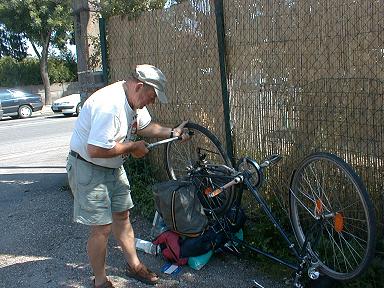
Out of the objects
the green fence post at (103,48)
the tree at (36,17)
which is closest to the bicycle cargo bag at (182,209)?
the green fence post at (103,48)

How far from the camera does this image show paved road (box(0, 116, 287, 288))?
352 centimetres

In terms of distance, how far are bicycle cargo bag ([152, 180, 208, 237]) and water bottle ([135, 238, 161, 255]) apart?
36 centimetres

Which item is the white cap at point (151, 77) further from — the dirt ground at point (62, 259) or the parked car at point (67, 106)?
the parked car at point (67, 106)

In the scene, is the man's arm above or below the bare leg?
above

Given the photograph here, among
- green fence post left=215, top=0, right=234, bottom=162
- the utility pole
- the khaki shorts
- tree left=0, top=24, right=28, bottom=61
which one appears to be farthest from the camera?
tree left=0, top=24, right=28, bottom=61

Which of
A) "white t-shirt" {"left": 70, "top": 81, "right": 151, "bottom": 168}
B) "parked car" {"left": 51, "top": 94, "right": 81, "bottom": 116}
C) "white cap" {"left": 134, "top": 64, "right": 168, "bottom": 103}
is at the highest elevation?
"white cap" {"left": 134, "top": 64, "right": 168, "bottom": 103}

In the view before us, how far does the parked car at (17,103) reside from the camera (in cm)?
1927

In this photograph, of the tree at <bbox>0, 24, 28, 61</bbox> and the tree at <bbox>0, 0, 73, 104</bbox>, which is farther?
the tree at <bbox>0, 24, 28, 61</bbox>

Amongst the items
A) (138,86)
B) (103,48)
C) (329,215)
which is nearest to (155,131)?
(138,86)

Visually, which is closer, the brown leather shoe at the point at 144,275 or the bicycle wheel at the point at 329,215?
the bicycle wheel at the point at 329,215

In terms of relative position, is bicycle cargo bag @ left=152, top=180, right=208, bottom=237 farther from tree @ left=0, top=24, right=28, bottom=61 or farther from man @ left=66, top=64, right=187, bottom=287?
tree @ left=0, top=24, right=28, bottom=61

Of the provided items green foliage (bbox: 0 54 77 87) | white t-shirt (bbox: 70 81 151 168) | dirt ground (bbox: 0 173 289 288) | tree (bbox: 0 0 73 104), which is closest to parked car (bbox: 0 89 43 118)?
tree (bbox: 0 0 73 104)

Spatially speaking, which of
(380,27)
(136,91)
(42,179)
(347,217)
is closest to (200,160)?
(136,91)

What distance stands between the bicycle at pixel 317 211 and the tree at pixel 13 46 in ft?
94.1
